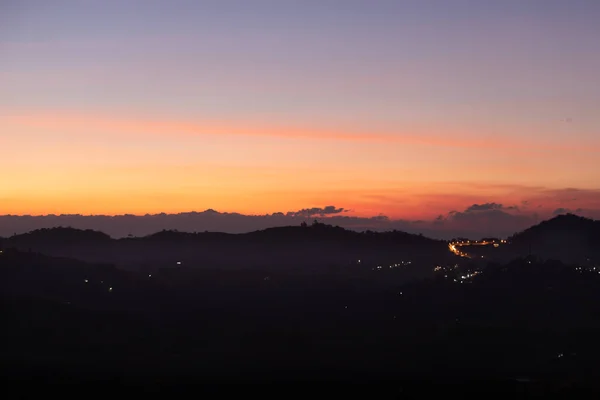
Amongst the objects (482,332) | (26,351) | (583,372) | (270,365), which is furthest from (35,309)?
(583,372)

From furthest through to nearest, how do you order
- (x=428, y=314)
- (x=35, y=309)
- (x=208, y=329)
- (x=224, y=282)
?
(x=224, y=282) → (x=428, y=314) → (x=208, y=329) → (x=35, y=309)

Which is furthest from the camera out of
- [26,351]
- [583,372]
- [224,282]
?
[224,282]

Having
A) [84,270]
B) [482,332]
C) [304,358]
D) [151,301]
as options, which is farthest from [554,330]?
[84,270]

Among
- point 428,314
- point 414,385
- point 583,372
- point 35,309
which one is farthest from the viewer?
point 428,314

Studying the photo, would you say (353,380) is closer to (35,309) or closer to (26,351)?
(26,351)

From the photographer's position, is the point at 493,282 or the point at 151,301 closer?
the point at 151,301

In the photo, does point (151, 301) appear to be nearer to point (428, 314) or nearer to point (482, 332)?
point (428, 314)

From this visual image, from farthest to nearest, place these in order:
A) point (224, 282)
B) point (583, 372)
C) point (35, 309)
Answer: point (224, 282)
point (35, 309)
point (583, 372)

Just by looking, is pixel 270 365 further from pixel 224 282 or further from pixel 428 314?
pixel 224 282

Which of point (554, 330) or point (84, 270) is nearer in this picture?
point (554, 330)
